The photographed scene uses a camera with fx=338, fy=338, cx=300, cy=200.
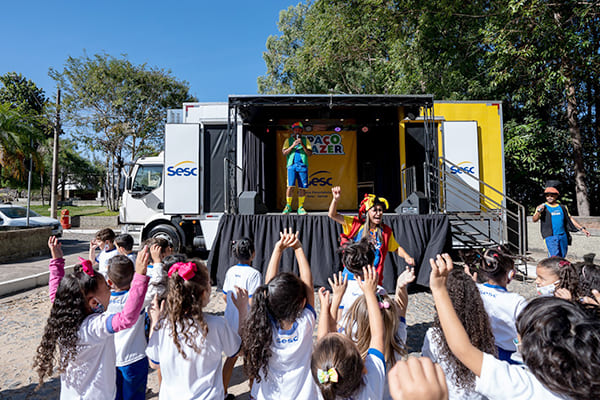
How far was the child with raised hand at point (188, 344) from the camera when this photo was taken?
170cm

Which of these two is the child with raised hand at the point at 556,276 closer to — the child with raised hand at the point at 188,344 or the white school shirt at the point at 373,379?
the white school shirt at the point at 373,379

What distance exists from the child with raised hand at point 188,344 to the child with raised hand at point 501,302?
Answer: 5.77 feet

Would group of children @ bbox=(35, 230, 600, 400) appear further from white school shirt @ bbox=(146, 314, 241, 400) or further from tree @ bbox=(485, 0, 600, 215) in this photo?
tree @ bbox=(485, 0, 600, 215)

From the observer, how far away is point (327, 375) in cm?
129

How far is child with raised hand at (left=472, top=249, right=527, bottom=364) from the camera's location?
2256 millimetres

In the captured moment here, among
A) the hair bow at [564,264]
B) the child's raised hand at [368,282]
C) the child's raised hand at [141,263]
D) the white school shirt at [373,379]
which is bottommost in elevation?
the white school shirt at [373,379]

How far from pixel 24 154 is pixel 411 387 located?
1713 cm

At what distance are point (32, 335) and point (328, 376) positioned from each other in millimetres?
4699

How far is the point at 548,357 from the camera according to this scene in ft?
3.44

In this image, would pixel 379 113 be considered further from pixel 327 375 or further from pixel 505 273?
pixel 327 375

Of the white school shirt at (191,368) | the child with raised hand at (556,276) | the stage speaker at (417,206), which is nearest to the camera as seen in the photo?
the white school shirt at (191,368)

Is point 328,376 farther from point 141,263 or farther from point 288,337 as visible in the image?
point 141,263

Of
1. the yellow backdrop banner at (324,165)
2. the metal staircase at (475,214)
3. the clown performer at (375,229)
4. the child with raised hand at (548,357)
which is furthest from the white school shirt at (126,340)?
the yellow backdrop banner at (324,165)

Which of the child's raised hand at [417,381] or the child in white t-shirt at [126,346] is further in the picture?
the child in white t-shirt at [126,346]
